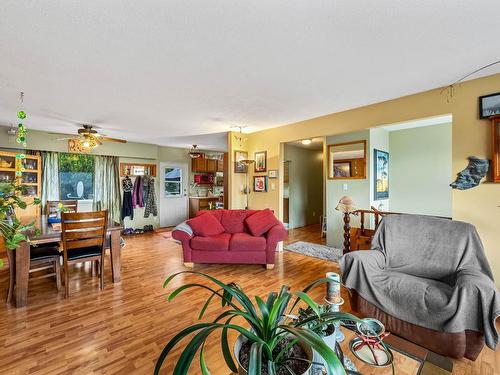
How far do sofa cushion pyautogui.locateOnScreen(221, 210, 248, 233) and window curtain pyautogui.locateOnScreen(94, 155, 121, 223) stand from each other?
3.09m

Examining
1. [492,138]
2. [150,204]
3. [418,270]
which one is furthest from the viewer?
[150,204]

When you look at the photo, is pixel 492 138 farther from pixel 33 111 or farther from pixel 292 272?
pixel 33 111

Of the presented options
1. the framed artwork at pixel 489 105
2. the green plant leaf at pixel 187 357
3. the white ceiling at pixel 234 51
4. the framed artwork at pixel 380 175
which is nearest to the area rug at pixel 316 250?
the framed artwork at pixel 380 175

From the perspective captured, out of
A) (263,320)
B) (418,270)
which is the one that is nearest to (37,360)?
(263,320)

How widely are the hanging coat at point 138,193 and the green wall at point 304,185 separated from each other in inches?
152

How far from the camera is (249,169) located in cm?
498

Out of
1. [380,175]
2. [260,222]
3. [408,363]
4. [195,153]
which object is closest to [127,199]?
[195,153]

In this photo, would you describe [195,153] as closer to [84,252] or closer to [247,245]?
[247,245]

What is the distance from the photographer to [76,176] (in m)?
5.19

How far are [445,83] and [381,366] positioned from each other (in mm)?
2843

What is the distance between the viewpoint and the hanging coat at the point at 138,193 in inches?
235

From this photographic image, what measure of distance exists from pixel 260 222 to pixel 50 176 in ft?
14.5

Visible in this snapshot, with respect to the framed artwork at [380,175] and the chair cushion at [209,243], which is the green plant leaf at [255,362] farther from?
the framed artwork at [380,175]

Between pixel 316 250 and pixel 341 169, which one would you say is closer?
pixel 316 250
